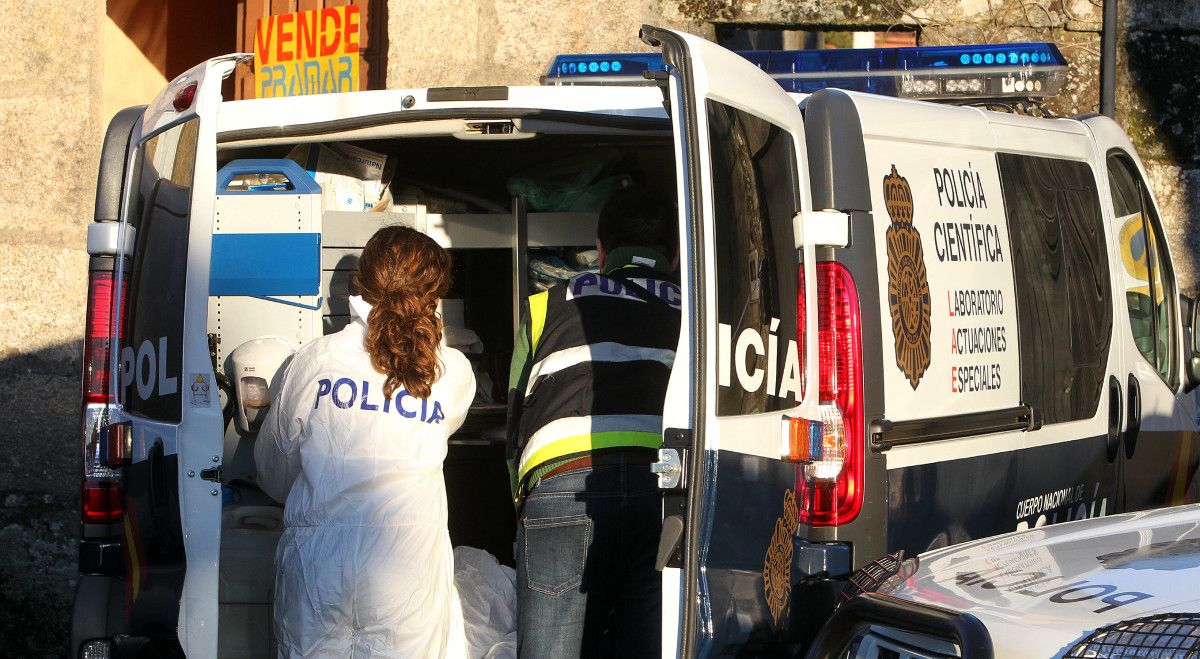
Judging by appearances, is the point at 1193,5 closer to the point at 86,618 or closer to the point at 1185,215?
the point at 1185,215

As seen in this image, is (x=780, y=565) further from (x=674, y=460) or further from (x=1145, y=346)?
(x=1145, y=346)

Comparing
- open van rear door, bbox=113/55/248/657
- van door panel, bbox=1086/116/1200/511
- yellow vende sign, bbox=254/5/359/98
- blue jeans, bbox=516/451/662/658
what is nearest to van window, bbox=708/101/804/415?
blue jeans, bbox=516/451/662/658

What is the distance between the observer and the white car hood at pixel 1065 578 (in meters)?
2.41

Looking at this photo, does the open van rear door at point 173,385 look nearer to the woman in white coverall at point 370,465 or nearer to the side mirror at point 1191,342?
the woman in white coverall at point 370,465

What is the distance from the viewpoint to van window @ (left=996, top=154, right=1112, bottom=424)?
4.31 meters

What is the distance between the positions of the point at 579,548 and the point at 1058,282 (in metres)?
2.01

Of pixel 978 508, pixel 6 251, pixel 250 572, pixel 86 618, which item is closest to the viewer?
pixel 86 618

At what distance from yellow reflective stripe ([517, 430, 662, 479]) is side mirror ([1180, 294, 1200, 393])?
2889 millimetres

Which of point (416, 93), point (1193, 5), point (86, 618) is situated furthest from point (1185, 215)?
point (86, 618)

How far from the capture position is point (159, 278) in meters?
A: 3.71

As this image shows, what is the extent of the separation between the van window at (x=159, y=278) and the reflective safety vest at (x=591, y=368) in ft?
3.06

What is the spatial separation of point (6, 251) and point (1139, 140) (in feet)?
21.6

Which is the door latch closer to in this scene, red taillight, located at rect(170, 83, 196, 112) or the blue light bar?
red taillight, located at rect(170, 83, 196, 112)

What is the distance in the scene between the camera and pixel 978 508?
4.09 metres
